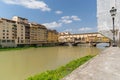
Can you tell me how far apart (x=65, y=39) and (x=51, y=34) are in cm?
794

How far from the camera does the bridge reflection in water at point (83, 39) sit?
231 feet

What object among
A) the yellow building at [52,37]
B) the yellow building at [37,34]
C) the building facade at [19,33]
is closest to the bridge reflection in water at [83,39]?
the yellow building at [52,37]

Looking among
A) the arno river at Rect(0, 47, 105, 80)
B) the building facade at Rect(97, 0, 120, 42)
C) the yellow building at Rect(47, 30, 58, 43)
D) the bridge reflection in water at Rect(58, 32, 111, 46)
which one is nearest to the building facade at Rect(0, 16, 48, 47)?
the yellow building at Rect(47, 30, 58, 43)

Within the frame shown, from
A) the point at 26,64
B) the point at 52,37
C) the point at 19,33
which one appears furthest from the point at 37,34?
the point at 26,64

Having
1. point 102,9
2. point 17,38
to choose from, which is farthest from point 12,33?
point 102,9

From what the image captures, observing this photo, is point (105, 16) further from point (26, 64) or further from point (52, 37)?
point (52, 37)

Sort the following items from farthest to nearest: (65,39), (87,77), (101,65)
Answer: (65,39) < (101,65) < (87,77)

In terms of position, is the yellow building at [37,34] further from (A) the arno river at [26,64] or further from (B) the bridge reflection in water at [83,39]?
(A) the arno river at [26,64]

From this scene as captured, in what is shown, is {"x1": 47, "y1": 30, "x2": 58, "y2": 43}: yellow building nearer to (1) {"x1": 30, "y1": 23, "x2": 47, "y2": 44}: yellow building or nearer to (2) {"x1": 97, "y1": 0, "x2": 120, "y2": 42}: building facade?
(1) {"x1": 30, "y1": 23, "x2": 47, "y2": 44}: yellow building

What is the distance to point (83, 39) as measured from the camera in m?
79.5

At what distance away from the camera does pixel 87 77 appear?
277 centimetres

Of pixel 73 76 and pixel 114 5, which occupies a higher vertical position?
pixel 114 5

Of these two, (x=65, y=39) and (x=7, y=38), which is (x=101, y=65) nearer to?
(x=7, y=38)

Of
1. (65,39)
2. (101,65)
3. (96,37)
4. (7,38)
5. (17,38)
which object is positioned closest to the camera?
(101,65)
